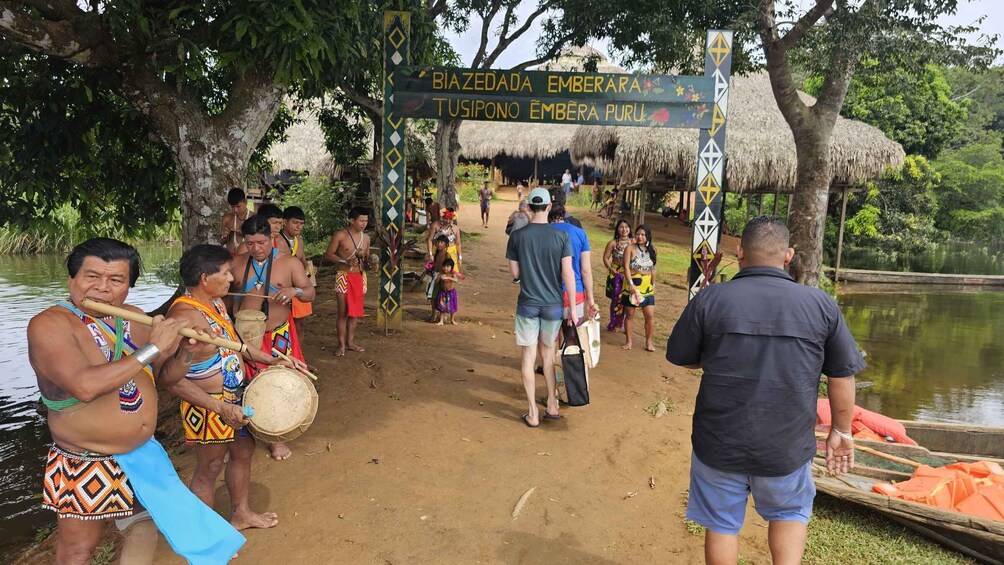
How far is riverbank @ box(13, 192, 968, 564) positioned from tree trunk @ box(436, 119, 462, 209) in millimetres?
7273

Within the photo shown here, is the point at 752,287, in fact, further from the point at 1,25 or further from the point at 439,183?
the point at 439,183

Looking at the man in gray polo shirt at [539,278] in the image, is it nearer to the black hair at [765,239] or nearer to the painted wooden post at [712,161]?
the black hair at [765,239]

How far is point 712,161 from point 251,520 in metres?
5.87

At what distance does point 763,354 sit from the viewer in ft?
8.08

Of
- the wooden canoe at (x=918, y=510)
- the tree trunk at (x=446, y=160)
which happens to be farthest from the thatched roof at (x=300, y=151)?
the wooden canoe at (x=918, y=510)

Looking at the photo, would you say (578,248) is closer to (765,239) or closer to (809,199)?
(765,239)

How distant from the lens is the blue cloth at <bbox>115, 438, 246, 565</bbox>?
8.01 ft

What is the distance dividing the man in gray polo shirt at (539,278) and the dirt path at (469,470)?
68cm

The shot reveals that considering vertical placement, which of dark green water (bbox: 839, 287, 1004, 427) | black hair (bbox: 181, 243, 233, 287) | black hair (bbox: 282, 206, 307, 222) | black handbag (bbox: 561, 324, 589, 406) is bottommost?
dark green water (bbox: 839, 287, 1004, 427)

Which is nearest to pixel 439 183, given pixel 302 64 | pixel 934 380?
pixel 302 64

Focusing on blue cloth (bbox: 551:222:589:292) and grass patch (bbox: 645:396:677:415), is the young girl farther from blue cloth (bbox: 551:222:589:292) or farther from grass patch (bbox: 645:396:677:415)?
grass patch (bbox: 645:396:677:415)

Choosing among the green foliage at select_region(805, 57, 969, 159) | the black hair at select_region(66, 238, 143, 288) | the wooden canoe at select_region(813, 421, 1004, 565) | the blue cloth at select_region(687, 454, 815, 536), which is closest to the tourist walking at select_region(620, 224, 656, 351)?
the wooden canoe at select_region(813, 421, 1004, 565)

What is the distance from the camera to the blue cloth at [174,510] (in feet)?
8.01

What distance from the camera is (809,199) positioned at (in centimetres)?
942
